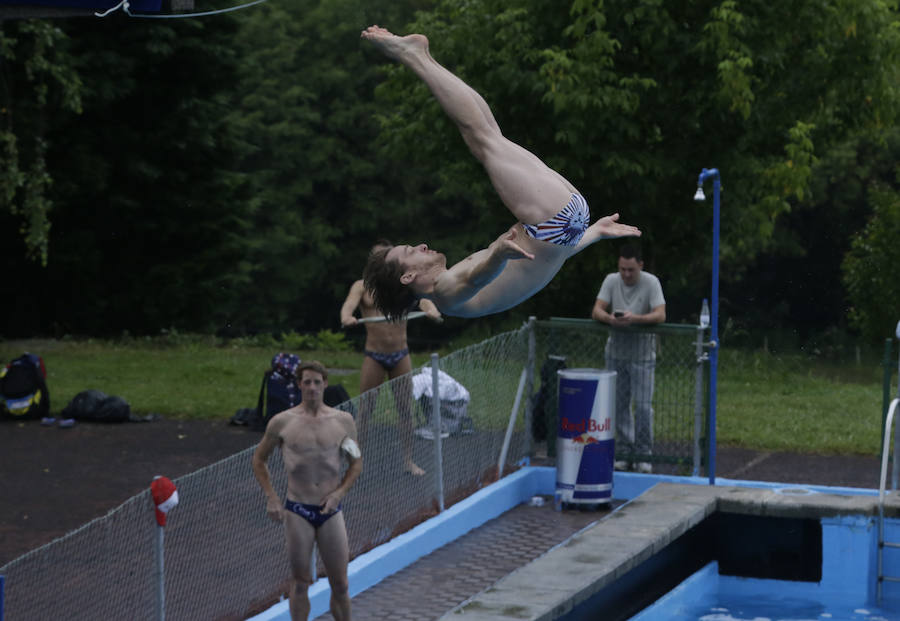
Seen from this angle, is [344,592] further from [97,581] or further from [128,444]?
[128,444]

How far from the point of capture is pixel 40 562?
5.54 m

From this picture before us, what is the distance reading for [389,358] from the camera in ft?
34.7

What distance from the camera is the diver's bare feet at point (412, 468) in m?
9.51

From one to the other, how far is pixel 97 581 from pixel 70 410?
868 cm

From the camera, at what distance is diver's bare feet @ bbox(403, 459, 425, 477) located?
9508mm

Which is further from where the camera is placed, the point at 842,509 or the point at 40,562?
the point at 842,509

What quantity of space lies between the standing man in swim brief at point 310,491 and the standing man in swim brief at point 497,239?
150 centimetres

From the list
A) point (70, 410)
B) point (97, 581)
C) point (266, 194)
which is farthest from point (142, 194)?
point (97, 581)

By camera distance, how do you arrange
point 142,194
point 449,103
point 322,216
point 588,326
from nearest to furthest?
point 449,103 → point 588,326 → point 142,194 → point 322,216

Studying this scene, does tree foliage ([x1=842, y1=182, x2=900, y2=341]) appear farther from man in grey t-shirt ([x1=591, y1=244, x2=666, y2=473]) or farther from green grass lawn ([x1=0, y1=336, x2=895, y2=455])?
man in grey t-shirt ([x1=591, y1=244, x2=666, y2=473])

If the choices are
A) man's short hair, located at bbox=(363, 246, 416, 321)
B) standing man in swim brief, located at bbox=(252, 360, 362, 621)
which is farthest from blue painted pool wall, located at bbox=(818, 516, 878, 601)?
man's short hair, located at bbox=(363, 246, 416, 321)

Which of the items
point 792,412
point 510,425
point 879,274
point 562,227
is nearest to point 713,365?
point 510,425

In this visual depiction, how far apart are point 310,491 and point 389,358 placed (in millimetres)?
3764

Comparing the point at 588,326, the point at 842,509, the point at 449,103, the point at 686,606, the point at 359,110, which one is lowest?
the point at 686,606
